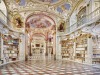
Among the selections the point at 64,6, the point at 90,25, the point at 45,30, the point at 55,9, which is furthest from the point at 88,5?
the point at 45,30

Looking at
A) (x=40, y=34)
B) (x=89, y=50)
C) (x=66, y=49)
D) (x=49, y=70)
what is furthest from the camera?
(x=40, y=34)

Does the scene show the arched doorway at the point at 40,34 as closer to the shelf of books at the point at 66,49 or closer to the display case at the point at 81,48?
the shelf of books at the point at 66,49

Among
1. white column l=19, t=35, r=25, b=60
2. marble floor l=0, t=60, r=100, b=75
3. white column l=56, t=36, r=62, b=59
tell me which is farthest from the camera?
white column l=56, t=36, r=62, b=59

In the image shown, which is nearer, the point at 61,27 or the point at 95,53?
the point at 95,53

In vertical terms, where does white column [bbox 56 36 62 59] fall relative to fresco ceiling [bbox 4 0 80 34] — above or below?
below

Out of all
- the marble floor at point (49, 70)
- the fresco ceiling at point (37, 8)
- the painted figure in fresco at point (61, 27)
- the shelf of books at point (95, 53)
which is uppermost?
the fresco ceiling at point (37, 8)

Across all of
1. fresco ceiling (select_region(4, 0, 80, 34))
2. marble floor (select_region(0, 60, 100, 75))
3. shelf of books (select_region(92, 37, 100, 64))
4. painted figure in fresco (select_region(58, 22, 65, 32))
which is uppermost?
fresco ceiling (select_region(4, 0, 80, 34))

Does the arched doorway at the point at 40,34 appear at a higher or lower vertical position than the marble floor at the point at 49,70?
higher

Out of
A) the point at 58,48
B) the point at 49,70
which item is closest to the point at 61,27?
the point at 58,48

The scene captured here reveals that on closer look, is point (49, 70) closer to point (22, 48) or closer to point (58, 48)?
point (22, 48)

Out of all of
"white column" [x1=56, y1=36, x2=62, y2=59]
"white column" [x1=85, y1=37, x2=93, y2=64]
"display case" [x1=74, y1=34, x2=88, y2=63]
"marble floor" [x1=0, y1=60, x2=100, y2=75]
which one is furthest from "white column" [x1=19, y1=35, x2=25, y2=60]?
"white column" [x1=85, y1=37, x2=93, y2=64]

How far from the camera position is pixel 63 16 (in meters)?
15.4

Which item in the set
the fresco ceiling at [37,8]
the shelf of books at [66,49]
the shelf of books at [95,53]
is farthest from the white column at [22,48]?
the shelf of books at [95,53]

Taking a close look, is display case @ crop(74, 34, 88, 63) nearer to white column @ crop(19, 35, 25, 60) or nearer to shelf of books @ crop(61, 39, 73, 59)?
shelf of books @ crop(61, 39, 73, 59)
